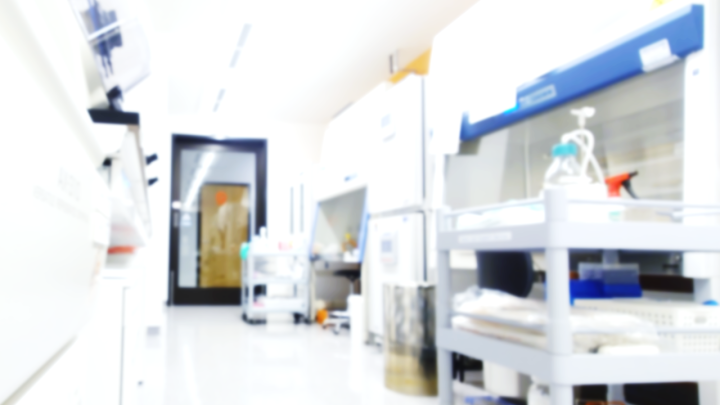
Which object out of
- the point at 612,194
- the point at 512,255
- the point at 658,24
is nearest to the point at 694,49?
the point at 658,24

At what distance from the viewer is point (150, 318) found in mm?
3467

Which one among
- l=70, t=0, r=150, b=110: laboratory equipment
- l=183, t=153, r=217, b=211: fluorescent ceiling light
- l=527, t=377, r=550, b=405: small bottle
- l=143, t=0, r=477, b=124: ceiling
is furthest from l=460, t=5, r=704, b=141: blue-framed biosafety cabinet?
l=183, t=153, r=217, b=211: fluorescent ceiling light

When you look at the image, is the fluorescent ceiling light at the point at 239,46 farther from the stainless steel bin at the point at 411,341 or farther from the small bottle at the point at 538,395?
the small bottle at the point at 538,395

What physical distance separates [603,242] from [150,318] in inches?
122

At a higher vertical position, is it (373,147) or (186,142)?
(186,142)

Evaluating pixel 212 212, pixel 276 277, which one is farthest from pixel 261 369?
pixel 212 212

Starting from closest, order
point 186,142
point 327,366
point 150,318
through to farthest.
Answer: point 327,366
point 150,318
point 186,142

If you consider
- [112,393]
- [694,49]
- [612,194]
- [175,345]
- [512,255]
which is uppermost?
[694,49]

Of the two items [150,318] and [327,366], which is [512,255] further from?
[150,318]

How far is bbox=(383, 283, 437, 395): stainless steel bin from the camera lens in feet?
6.42

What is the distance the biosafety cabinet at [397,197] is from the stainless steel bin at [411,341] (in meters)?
0.40

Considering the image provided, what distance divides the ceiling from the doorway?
2.49 ft

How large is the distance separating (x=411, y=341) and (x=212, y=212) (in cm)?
476

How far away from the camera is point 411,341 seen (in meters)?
2.00
